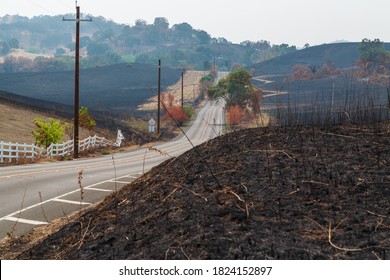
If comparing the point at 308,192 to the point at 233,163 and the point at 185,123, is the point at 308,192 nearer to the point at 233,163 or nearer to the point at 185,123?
the point at 233,163

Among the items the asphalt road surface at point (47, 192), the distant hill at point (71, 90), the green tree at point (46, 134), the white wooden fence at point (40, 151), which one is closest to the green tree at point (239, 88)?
the distant hill at point (71, 90)

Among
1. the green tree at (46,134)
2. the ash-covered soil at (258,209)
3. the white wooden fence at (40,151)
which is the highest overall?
the ash-covered soil at (258,209)

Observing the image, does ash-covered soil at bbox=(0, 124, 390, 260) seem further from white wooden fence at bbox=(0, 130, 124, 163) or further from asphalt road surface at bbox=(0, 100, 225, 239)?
white wooden fence at bbox=(0, 130, 124, 163)

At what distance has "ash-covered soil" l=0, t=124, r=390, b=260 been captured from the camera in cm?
496

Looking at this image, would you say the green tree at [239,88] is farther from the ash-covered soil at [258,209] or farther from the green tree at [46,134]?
the ash-covered soil at [258,209]

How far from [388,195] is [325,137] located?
314cm

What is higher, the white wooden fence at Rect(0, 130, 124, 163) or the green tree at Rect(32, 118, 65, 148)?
the green tree at Rect(32, 118, 65, 148)

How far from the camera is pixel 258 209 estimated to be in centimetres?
→ 596

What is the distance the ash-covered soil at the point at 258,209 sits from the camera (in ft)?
16.3

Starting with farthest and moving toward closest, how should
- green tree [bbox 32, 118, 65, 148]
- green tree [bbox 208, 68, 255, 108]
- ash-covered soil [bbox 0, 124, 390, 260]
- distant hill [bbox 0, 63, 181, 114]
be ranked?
distant hill [bbox 0, 63, 181, 114]
green tree [bbox 208, 68, 255, 108]
green tree [bbox 32, 118, 65, 148]
ash-covered soil [bbox 0, 124, 390, 260]

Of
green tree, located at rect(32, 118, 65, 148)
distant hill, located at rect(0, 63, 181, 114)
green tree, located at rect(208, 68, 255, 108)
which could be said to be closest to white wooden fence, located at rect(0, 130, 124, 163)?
green tree, located at rect(32, 118, 65, 148)

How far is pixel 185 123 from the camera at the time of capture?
95.4 m

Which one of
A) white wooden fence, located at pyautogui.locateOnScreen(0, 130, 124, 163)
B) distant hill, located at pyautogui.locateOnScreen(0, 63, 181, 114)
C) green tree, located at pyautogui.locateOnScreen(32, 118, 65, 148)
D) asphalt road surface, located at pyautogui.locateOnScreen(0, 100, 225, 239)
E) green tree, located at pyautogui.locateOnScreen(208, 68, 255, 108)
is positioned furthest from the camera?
distant hill, located at pyautogui.locateOnScreen(0, 63, 181, 114)

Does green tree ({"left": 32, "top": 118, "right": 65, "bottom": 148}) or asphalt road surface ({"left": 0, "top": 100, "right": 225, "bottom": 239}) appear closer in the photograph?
asphalt road surface ({"left": 0, "top": 100, "right": 225, "bottom": 239})
